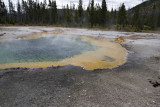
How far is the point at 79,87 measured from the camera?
14.0 ft

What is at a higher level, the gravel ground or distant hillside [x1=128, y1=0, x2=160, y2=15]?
distant hillside [x1=128, y1=0, x2=160, y2=15]

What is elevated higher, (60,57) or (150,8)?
(150,8)

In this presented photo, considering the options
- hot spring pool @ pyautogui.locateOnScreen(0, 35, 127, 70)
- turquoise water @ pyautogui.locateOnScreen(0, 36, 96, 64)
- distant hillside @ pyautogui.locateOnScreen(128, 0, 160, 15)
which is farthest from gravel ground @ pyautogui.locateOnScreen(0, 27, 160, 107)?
distant hillside @ pyautogui.locateOnScreen(128, 0, 160, 15)

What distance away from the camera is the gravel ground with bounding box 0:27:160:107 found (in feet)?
11.2

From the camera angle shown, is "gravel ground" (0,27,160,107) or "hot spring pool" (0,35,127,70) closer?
"gravel ground" (0,27,160,107)

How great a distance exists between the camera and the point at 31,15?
5362 centimetres

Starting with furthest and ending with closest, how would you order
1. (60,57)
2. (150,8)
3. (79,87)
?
(150,8) → (60,57) → (79,87)

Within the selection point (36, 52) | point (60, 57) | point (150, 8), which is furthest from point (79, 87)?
point (150, 8)

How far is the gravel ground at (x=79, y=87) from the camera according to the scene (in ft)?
11.2

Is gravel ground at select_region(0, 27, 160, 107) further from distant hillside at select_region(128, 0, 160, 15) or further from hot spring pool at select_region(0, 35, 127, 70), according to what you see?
distant hillside at select_region(128, 0, 160, 15)

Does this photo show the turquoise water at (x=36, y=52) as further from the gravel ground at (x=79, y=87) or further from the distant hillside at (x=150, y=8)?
the distant hillside at (x=150, y=8)

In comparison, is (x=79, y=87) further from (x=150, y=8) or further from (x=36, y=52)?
(x=150, y=8)

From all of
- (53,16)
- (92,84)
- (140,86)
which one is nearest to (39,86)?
(92,84)

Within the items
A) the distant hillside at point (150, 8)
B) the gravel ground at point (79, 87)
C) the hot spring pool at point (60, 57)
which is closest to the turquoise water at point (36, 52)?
the hot spring pool at point (60, 57)
